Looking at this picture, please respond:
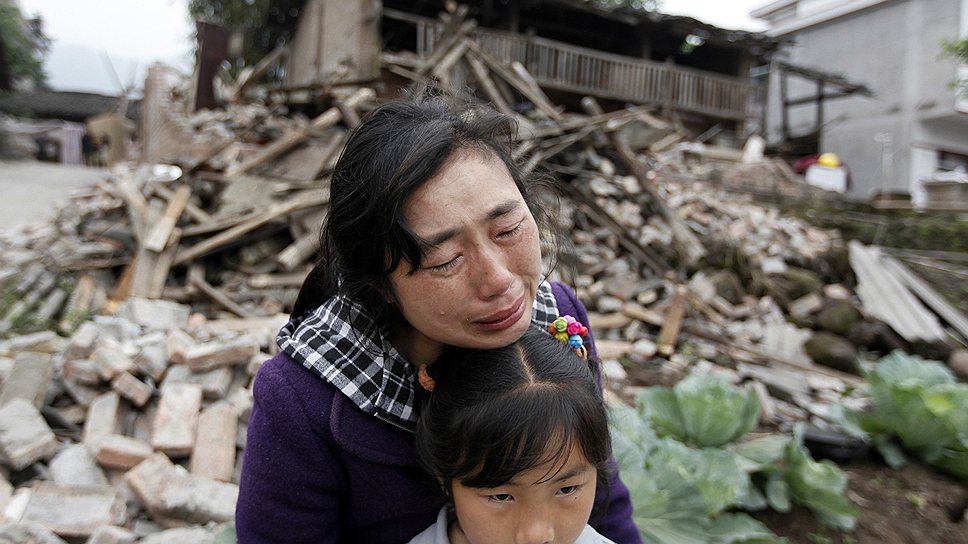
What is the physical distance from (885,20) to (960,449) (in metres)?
15.1

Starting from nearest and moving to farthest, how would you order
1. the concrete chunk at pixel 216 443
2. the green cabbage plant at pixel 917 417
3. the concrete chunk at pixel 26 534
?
1. the concrete chunk at pixel 26 534
2. the concrete chunk at pixel 216 443
3. the green cabbage plant at pixel 917 417

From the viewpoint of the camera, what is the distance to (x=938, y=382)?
3.45 metres

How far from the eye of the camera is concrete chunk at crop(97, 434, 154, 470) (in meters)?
2.51

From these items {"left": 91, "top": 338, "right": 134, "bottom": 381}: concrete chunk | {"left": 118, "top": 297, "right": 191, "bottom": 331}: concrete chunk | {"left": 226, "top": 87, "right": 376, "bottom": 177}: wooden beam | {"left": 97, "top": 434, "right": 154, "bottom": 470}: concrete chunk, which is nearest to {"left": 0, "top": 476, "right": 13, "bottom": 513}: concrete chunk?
{"left": 97, "top": 434, "right": 154, "bottom": 470}: concrete chunk

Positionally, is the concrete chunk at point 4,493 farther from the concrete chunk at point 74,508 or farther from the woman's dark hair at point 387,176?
the woman's dark hair at point 387,176

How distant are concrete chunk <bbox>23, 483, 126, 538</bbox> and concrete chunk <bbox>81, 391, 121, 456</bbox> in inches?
14.2

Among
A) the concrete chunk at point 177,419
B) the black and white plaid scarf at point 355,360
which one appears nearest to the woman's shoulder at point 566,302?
the black and white plaid scarf at point 355,360

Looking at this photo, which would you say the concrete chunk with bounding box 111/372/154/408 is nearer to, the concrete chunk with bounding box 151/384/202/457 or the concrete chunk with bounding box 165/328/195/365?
the concrete chunk with bounding box 151/384/202/457

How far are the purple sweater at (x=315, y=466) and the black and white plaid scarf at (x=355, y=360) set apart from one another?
0.9 inches

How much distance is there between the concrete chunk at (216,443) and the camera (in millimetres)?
2602

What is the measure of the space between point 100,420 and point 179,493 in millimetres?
883

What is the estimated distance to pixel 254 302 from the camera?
16.0 ft

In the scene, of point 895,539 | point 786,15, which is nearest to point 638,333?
point 895,539

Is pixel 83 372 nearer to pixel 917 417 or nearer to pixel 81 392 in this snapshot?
pixel 81 392
